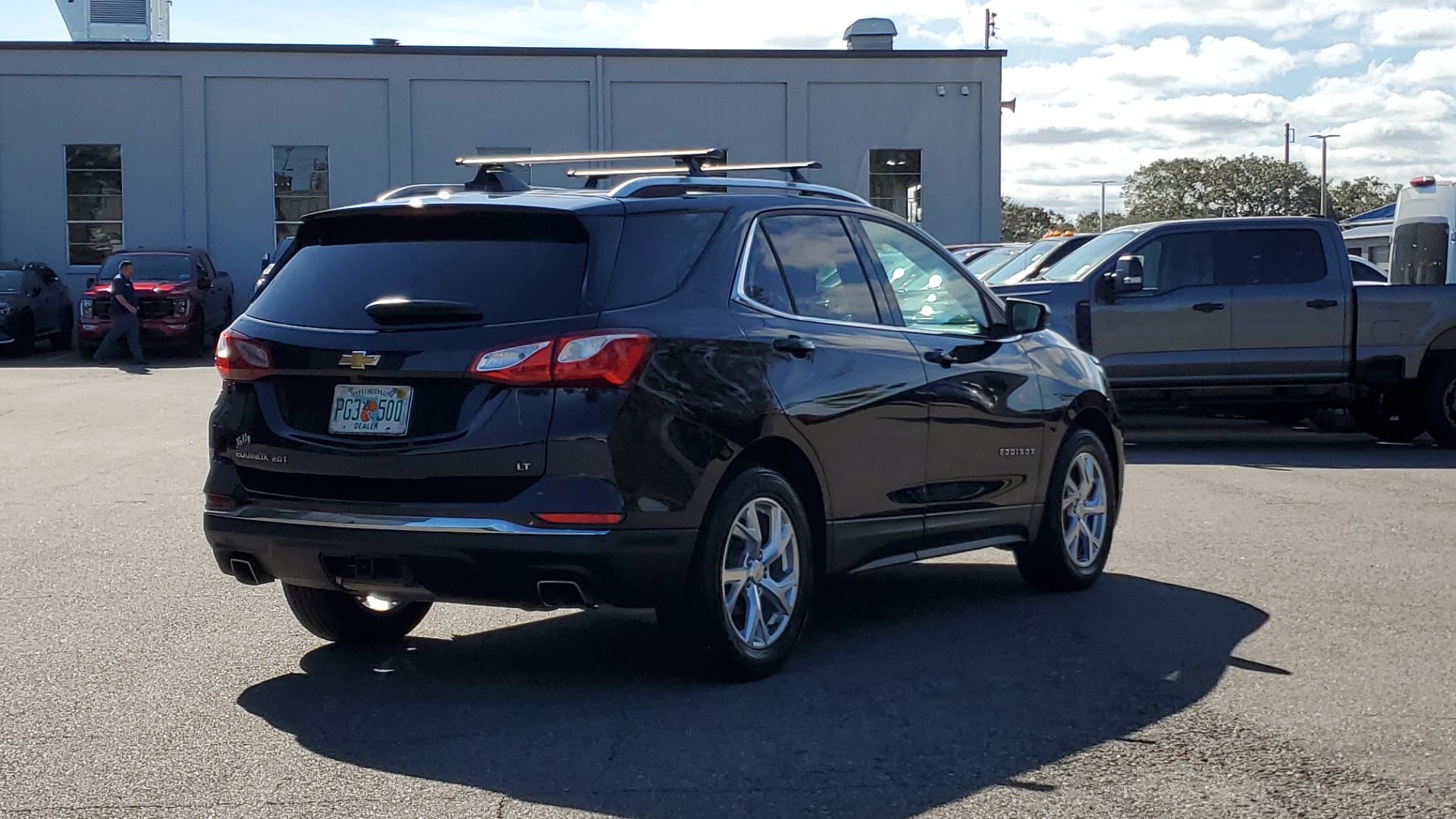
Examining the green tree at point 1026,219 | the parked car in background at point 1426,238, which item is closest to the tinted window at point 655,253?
the parked car in background at point 1426,238

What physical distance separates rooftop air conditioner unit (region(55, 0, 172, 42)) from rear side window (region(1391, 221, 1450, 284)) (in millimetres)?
32906

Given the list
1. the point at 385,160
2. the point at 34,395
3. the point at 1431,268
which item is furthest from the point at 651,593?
the point at 385,160

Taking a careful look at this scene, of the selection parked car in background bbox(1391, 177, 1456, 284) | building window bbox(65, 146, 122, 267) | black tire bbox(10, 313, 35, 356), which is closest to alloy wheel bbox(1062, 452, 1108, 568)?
parked car in background bbox(1391, 177, 1456, 284)

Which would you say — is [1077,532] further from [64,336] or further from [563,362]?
[64,336]

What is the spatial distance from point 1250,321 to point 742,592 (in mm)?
10333

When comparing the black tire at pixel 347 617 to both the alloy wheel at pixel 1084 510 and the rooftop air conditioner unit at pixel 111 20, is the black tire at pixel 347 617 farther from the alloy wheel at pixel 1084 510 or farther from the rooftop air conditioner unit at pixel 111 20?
the rooftop air conditioner unit at pixel 111 20

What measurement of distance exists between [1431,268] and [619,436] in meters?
16.0

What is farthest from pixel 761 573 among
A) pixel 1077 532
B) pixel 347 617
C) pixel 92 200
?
pixel 92 200

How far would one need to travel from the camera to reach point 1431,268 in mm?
19172

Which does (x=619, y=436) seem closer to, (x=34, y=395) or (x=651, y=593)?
(x=651, y=593)

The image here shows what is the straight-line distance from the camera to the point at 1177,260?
15391 millimetres

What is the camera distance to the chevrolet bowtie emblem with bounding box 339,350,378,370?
18.5 ft

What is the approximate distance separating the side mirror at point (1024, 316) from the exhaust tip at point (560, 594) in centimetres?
293

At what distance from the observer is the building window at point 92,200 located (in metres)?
37.2
